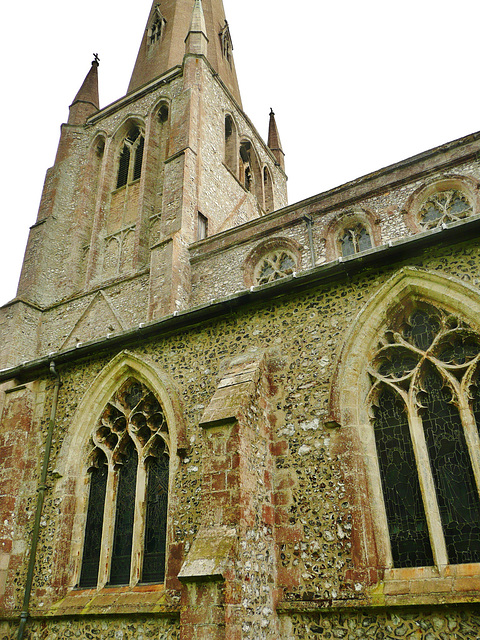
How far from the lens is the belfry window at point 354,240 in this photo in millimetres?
14942

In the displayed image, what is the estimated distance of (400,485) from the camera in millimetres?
6629

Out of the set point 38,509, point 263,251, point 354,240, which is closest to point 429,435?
point 38,509

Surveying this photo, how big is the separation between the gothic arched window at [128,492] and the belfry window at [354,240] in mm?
8140

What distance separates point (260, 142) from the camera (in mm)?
27766

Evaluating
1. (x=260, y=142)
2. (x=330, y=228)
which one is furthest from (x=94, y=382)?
(x=260, y=142)

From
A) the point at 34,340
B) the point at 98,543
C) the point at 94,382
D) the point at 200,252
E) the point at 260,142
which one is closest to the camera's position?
the point at 98,543

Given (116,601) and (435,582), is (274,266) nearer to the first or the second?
(116,601)

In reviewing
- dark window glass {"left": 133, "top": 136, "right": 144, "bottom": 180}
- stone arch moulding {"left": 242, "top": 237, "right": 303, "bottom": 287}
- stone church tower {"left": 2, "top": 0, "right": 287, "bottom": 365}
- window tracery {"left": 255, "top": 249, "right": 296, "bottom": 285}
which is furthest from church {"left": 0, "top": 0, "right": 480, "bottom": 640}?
dark window glass {"left": 133, "top": 136, "right": 144, "bottom": 180}

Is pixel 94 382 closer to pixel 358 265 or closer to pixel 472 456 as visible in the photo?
pixel 358 265

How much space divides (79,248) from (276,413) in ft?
55.5

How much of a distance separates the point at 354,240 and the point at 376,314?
8119mm

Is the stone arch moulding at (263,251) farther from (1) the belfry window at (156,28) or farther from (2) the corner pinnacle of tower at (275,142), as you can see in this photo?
(1) the belfry window at (156,28)

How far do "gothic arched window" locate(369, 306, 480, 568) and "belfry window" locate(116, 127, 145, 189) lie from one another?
60.9ft

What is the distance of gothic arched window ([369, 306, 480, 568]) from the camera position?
20.1 feet
